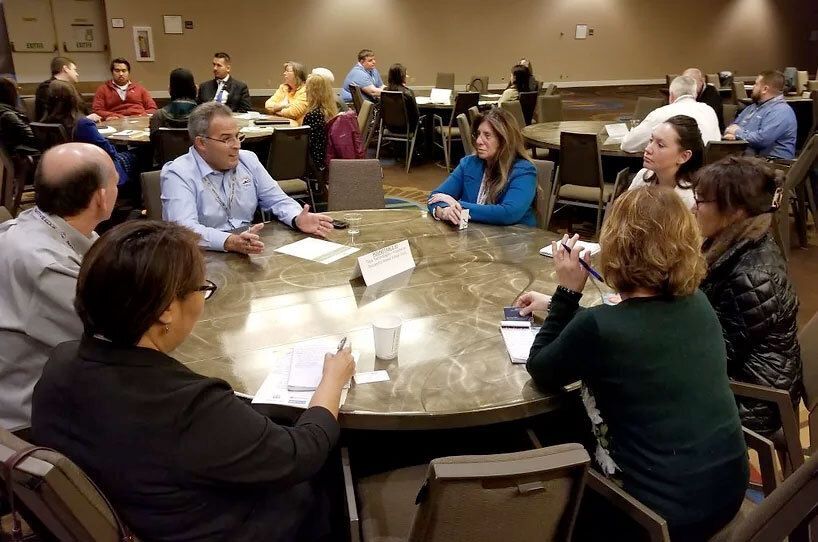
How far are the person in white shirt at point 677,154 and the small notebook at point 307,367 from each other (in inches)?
71.6

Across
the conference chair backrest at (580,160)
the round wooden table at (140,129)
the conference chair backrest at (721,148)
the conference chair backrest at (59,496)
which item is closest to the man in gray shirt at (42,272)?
the conference chair backrest at (59,496)

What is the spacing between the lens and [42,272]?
1.74 meters

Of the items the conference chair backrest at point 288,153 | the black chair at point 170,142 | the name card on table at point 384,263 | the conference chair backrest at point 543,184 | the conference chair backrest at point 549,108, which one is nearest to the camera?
the name card on table at point 384,263

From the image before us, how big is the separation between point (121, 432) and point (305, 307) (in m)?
0.94

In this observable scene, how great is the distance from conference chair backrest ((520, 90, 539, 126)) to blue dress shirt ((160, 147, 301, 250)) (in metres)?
5.44

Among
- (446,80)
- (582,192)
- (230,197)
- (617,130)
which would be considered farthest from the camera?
(446,80)

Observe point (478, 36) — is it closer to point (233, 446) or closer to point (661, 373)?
point (661, 373)

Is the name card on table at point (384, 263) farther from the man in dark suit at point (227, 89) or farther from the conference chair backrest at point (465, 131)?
the man in dark suit at point (227, 89)

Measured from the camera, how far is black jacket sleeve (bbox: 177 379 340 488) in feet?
3.63

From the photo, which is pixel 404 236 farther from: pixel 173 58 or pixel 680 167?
pixel 173 58

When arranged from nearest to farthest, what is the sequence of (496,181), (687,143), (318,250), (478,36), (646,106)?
(318,250) → (687,143) → (496,181) → (646,106) → (478,36)

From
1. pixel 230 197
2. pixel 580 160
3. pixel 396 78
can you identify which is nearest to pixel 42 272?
pixel 230 197

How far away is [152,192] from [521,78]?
615cm

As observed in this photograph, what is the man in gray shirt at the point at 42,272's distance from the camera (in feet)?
5.76
